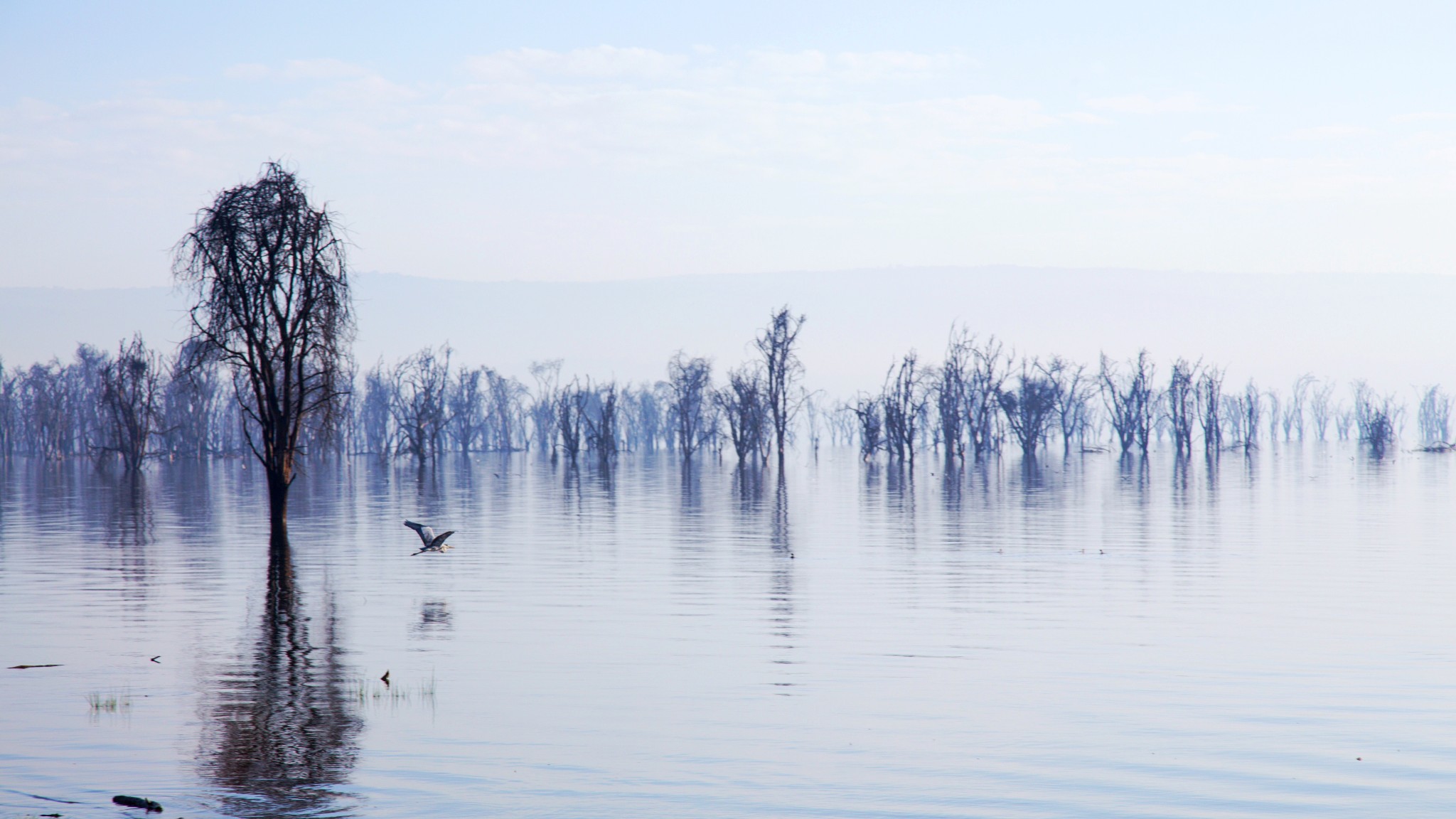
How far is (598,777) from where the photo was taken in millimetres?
9461

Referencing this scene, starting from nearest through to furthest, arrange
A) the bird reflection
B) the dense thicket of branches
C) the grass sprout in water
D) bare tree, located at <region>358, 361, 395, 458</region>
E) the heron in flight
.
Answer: the grass sprout in water < the bird reflection < the heron in flight < the dense thicket of branches < bare tree, located at <region>358, 361, 395, 458</region>

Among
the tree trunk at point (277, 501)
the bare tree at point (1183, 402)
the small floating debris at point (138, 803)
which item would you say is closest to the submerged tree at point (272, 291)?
the tree trunk at point (277, 501)

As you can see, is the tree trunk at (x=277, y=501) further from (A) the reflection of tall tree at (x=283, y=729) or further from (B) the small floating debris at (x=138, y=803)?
(B) the small floating debris at (x=138, y=803)

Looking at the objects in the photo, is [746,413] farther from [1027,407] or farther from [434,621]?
[434,621]

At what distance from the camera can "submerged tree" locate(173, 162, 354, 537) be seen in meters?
25.8

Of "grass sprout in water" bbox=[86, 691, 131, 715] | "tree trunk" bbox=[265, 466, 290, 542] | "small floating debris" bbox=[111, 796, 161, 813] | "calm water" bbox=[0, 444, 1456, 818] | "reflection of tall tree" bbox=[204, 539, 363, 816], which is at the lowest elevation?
"calm water" bbox=[0, 444, 1456, 818]

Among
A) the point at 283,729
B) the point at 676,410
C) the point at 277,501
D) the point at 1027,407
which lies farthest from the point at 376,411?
the point at 283,729

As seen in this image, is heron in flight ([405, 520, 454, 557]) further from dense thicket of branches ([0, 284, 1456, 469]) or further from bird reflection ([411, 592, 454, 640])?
dense thicket of branches ([0, 284, 1456, 469])

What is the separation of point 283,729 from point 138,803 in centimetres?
217

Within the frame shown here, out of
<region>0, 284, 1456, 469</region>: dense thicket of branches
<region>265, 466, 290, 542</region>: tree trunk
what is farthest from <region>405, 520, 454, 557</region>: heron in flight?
<region>0, 284, 1456, 469</region>: dense thicket of branches

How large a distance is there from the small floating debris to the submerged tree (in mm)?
17760

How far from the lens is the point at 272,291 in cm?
2616

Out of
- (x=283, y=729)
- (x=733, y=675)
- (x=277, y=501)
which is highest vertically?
(x=277, y=501)

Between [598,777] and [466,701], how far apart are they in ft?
9.78
